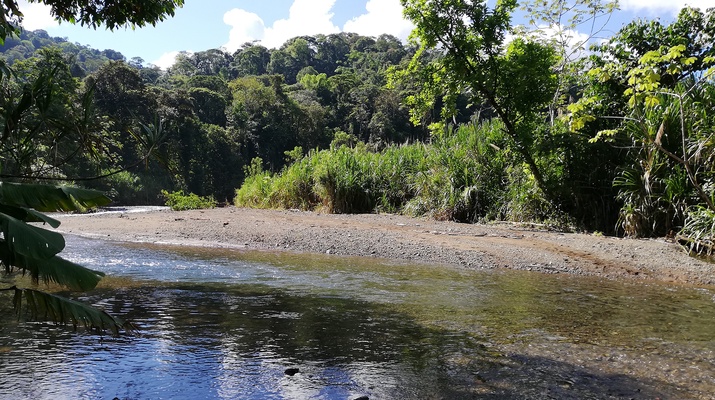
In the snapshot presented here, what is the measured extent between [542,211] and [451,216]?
2.32m

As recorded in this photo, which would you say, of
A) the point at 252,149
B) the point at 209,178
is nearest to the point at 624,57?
the point at 209,178

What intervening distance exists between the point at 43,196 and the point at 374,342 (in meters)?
2.80

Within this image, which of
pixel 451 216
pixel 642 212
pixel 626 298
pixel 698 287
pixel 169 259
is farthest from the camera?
pixel 451 216

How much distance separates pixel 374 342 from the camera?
4.73 m

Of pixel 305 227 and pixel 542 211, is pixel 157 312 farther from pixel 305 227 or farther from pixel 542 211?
pixel 542 211

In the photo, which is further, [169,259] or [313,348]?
[169,259]

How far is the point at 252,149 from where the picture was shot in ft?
169

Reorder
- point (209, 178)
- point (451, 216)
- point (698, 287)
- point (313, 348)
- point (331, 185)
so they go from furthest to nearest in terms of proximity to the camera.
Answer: point (209, 178)
point (331, 185)
point (451, 216)
point (698, 287)
point (313, 348)

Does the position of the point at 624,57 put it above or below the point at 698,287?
A: above

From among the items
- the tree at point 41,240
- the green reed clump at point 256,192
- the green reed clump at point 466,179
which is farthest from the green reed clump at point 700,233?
the green reed clump at point 256,192

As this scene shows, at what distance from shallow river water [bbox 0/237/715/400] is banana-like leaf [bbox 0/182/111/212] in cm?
118

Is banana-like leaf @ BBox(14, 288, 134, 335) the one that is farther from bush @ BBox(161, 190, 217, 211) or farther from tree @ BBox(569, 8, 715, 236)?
bush @ BBox(161, 190, 217, 211)

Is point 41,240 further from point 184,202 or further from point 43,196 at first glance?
point 184,202

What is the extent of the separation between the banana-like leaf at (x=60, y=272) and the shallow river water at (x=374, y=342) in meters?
0.86
